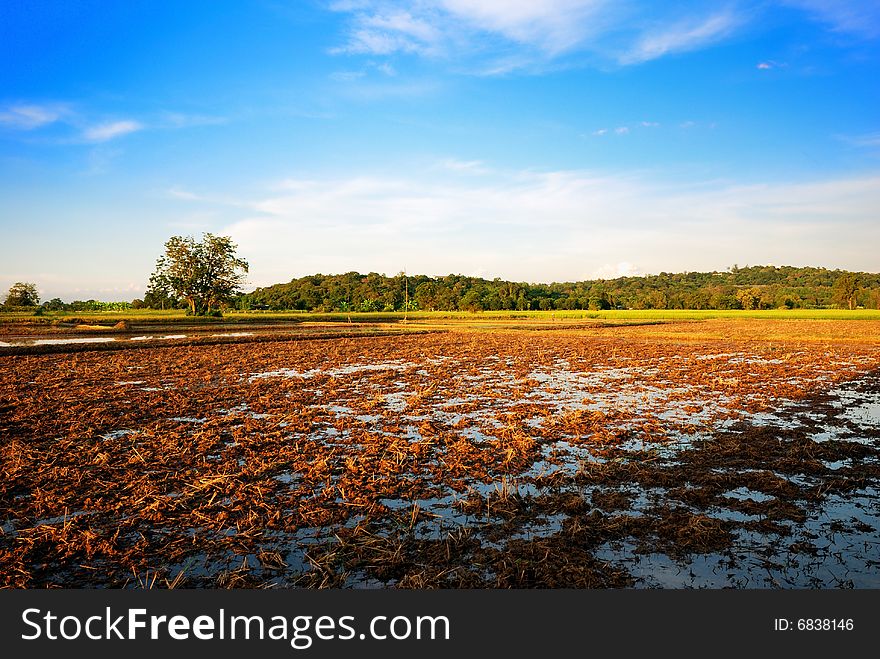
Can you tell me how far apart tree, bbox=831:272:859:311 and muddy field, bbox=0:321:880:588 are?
13712 cm

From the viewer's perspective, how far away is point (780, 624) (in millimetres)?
3785

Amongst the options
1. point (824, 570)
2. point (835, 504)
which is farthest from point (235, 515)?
point (835, 504)

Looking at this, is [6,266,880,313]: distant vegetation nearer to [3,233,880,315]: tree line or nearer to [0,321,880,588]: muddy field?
[3,233,880,315]: tree line

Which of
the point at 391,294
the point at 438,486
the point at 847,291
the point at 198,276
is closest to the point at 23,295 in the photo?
the point at 198,276

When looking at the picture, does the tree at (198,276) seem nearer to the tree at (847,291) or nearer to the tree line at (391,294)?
the tree line at (391,294)

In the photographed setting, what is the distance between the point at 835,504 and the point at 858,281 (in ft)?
504

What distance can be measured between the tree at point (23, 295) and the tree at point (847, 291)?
6685 inches

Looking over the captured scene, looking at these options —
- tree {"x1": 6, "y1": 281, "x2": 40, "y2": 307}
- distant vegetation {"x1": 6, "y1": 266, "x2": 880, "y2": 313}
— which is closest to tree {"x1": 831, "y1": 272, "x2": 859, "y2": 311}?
distant vegetation {"x1": 6, "y1": 266, "x2": 880, "y2": 313}

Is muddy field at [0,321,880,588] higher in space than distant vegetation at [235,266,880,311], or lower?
lower

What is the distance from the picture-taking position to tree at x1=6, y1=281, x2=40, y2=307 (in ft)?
290

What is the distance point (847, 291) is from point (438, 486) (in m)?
152

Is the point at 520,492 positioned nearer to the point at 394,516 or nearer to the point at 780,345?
the point at 394,516

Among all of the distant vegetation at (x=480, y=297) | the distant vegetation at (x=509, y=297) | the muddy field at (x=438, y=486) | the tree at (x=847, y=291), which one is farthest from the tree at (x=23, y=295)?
the tree at (x=847, y=291)

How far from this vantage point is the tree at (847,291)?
402 ft
